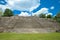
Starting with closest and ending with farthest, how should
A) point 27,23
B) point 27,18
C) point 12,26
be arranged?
point 12,26
point 27,23
point 27,18

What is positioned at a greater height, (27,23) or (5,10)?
(5,10)

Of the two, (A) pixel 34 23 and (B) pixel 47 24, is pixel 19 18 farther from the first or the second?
(B) pixel 47 24

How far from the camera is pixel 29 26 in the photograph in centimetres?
3494

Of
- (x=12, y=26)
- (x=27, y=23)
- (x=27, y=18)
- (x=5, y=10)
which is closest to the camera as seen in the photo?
(x=12, y=26)

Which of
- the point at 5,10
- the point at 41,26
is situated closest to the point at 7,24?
the point at 41,26

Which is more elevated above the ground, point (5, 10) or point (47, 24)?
point (5, 10)

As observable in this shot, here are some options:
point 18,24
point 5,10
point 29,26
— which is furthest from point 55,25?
point 5,10

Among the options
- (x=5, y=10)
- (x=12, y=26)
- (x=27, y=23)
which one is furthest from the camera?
(x=5, y=10)

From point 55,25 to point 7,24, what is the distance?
12.4 meters

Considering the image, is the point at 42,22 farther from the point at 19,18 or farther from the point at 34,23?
the point at 19,18

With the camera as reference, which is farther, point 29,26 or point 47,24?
point 47,24

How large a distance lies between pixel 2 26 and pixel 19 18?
6.22 m

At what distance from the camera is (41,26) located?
35344 mm

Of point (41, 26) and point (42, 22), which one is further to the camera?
point (42, 22)
